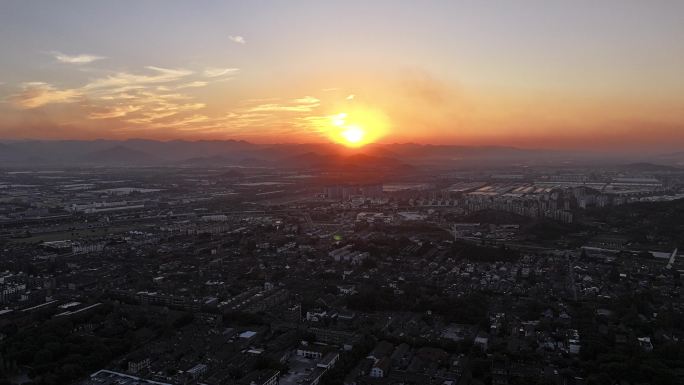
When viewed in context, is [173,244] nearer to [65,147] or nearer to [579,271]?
[579,271]

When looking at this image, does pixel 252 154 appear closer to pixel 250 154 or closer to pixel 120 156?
pixel 250 154

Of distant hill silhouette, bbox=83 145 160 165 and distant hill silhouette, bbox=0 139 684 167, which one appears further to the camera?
distant hill silhouette, bbox=83 145 160 165

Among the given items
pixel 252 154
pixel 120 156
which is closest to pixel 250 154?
pixel 252 154

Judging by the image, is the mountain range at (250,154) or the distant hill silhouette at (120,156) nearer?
the mountain range at (250,154)

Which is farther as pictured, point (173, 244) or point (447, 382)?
point (173, 244)

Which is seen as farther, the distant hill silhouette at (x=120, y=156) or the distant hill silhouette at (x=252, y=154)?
the distant hill silhouette at (x=120, y=156)

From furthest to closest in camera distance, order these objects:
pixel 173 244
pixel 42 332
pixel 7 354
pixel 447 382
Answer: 1. pixel 173 244
2. pixel 42 332
3. pixel 7 354
4. pixel 447 382

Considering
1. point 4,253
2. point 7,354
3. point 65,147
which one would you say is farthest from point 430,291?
point 65,147

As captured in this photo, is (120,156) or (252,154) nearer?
(120,156)

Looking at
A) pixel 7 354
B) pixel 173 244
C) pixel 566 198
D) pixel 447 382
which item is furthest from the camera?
pixel 566 198

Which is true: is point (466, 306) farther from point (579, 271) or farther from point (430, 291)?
point (579, 271)
